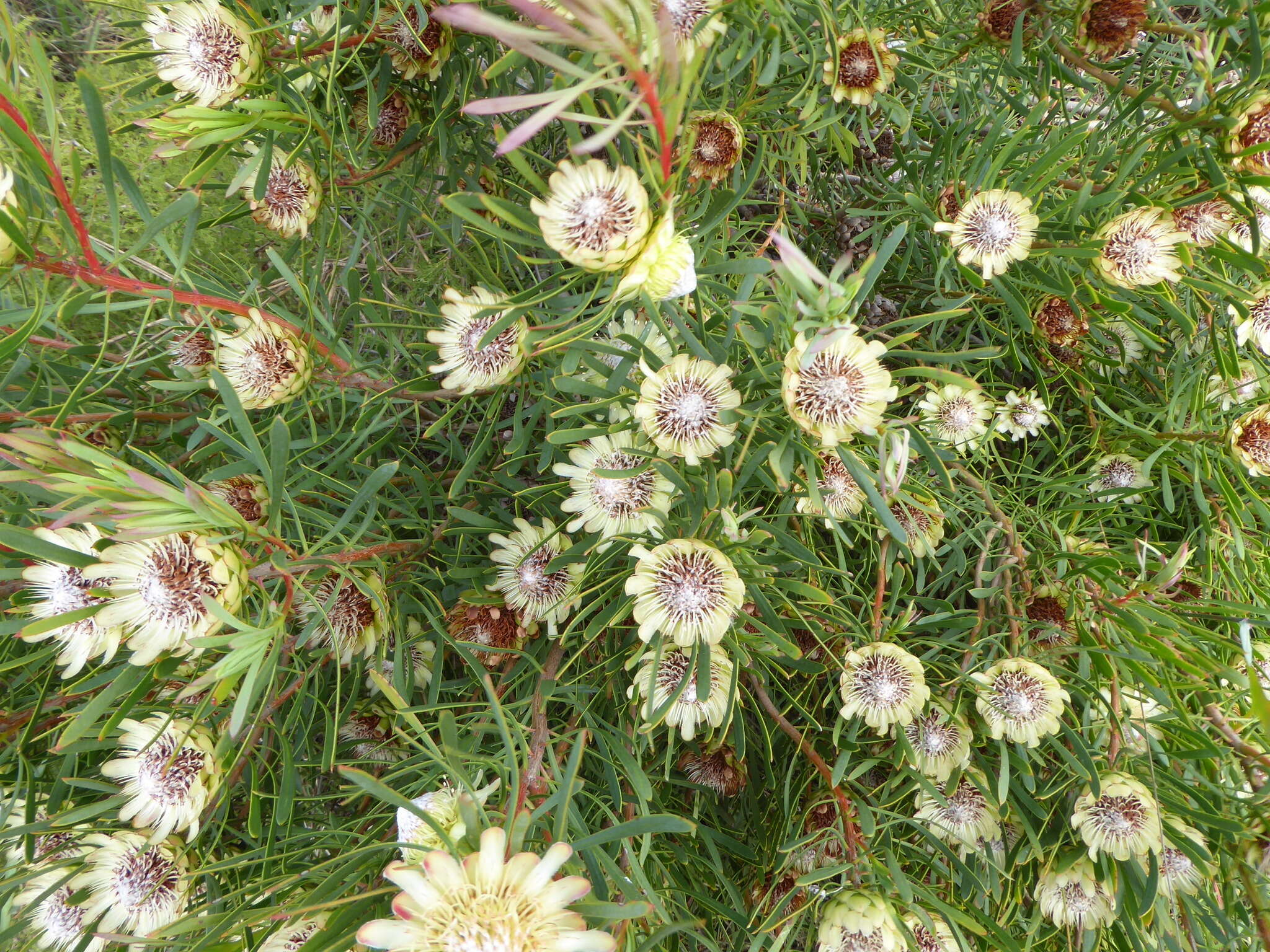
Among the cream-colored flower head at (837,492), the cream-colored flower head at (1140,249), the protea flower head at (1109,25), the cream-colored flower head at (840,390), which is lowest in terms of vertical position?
the cream-colored flower head at (837,492)

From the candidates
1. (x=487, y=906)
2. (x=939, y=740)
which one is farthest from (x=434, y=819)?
(x=939, y=740)

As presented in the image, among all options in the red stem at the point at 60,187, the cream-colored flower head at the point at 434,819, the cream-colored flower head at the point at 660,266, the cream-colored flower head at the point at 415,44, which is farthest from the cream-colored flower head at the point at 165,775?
the cream-colored flower head at the point at 415,44

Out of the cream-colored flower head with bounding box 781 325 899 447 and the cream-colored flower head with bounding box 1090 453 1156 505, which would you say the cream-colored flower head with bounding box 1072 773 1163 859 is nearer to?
the cream-colored flower head with bounding box 1090 453 1156 505

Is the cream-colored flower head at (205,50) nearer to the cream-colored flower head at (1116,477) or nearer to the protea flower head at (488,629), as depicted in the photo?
the protea flower head at (488,629)

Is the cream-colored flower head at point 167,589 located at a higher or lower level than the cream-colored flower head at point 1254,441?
lower

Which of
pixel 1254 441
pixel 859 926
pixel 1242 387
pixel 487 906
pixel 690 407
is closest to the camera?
pixel 487 906

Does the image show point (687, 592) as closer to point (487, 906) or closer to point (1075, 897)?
point (487, 906)

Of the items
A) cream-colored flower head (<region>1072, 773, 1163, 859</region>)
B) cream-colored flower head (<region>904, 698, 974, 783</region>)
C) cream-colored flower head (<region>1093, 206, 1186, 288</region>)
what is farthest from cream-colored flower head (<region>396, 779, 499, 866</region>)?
cream-colored flower head (<region>1093, 206, 1186, 288</region>)
